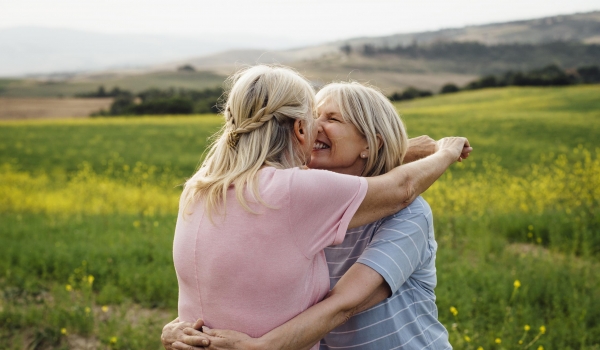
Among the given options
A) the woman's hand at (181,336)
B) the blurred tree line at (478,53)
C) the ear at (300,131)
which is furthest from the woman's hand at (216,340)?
the blurred tree line at (478,53)

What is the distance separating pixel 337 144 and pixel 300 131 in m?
0.54

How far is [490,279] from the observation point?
207 inches

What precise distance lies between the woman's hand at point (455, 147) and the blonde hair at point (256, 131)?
3.15ft

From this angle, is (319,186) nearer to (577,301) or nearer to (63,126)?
(577,301)

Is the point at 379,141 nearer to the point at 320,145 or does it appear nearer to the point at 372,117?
the point at 372,117

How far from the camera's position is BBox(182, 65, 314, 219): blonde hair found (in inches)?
74.1

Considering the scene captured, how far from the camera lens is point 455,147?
271 cm

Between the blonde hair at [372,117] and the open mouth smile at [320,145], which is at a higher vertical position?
the blonde hair at [372,117]

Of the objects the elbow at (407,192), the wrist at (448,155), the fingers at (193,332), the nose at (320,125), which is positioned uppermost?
the nose at (320,125)

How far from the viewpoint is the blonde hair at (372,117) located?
2441 millimetres

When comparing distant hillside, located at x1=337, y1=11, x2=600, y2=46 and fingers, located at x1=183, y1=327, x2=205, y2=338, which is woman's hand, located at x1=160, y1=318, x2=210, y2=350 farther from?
distant hillside, located at x1=337, y1=11, x2=600, y2=46

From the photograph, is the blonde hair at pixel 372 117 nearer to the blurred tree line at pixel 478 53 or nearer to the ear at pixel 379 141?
the ear at pixel 379 141

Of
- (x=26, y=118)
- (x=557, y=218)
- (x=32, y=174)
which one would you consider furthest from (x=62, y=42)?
(x=557, y=218)

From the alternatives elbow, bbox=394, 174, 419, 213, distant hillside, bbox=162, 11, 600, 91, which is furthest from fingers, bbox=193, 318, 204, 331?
distant hillside, bbox=162, 11, 600, 91
